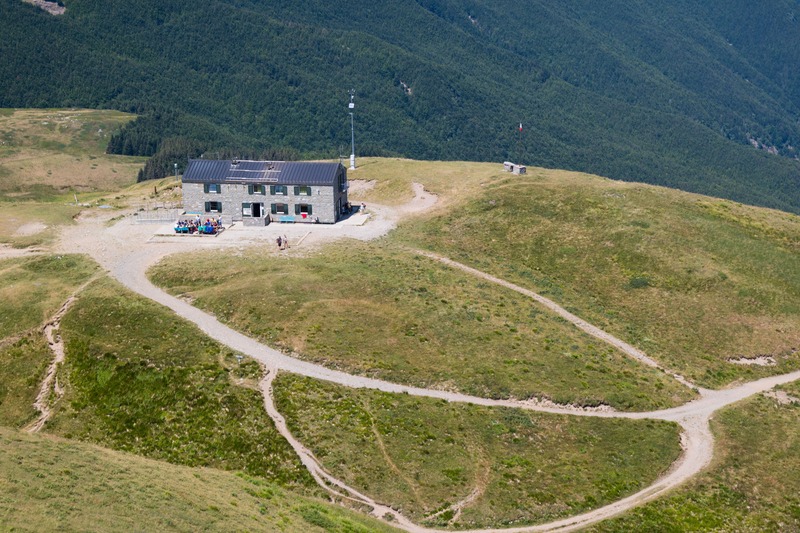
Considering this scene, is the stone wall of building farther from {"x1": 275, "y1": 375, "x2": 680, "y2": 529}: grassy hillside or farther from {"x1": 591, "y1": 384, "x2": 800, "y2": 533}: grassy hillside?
{"x1": 591, "y1": 384, "x2": 800, "y2": 533}: grassy hillside

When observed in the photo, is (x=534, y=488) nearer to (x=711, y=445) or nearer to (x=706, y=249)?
(x=711, y=445)

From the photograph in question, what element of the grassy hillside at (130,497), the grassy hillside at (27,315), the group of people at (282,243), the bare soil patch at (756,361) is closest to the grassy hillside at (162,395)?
the grassy hillside at (27,315)

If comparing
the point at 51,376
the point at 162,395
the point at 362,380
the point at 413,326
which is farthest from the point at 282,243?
the point at 162,395

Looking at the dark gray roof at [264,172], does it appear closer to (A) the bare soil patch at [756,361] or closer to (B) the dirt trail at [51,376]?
(B) the dirt trail at [51,376]

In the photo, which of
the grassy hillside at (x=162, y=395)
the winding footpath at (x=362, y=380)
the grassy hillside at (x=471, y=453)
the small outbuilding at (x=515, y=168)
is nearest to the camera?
the grassy hillside at (x=471, y=453)

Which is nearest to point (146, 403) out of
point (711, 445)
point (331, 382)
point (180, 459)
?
point (180, 459)

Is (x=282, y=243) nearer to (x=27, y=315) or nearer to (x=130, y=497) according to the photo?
(x=27, y=315)
